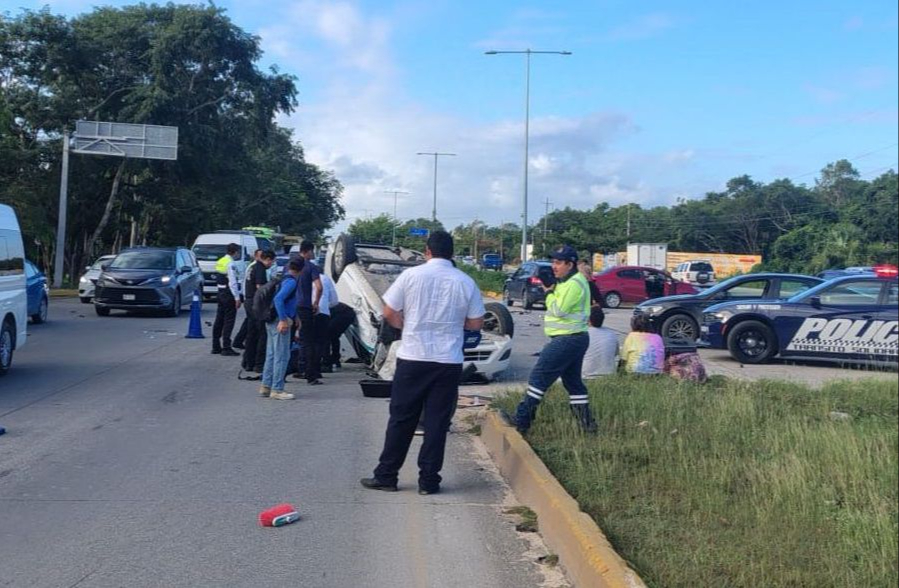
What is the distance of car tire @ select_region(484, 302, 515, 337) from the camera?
1381 centimetres

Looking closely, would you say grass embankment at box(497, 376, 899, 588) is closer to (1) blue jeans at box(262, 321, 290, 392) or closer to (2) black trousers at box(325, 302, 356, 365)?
(1) blue jeans at box(262, 321, 290, 392)

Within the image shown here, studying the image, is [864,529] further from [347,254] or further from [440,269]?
[347,254]

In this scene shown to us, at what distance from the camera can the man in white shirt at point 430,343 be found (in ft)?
21.8

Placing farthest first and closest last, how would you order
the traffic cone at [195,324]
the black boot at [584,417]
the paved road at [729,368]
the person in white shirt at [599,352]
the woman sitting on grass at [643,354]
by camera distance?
the traffic cone at [195,324] < the person in white shirt at [599,352] < the woman sitting on grass at [643,354] < the paved road at [729,368] < the black boot at [584,417]

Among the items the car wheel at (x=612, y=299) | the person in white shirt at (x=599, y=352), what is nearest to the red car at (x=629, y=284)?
the car wheel at (x=612, y=299)

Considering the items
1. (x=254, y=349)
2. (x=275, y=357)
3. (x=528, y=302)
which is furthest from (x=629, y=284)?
(x=275, y=357)

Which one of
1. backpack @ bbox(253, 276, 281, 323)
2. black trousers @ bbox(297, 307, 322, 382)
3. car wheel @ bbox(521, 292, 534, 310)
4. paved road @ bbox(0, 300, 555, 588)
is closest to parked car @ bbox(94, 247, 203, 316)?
paved road @ bbox(0, 300, 555, 588)

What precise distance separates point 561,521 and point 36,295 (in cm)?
1668

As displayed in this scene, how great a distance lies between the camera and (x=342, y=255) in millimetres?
14195

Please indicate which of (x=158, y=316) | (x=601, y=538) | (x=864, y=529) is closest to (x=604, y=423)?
(x=601, y=538)

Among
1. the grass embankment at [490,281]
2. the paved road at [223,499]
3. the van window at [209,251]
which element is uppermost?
the van window at [209,251]

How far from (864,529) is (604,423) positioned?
4.02 m

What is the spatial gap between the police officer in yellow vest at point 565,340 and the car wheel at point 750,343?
735cm

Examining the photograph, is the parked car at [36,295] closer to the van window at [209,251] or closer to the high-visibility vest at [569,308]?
the van window at [209,251]
